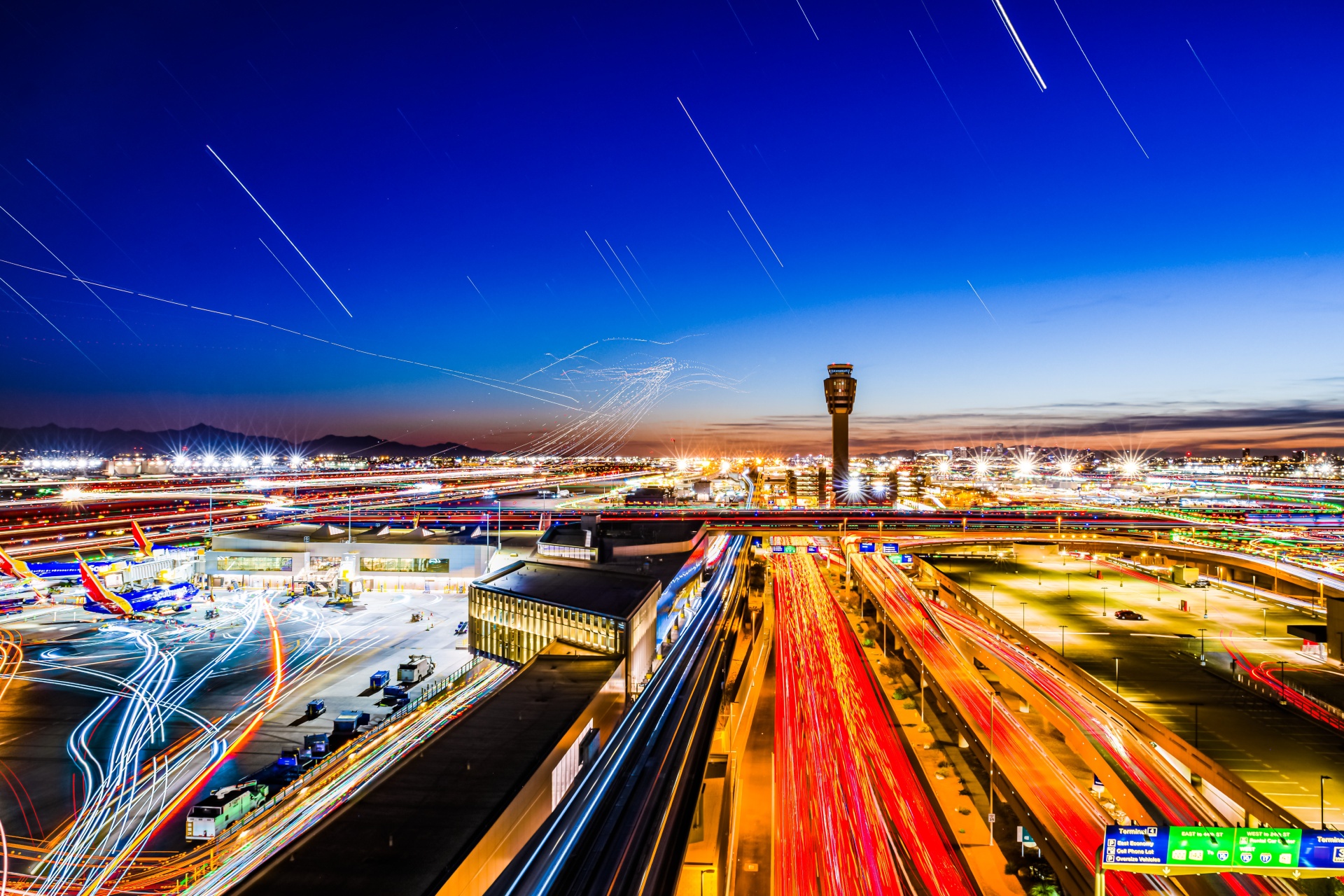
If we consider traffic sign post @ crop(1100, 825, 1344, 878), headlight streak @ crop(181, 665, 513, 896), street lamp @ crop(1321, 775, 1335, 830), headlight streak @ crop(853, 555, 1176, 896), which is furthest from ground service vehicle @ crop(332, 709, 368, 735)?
street lamp @ crop(1321, 775, 1335, 830)

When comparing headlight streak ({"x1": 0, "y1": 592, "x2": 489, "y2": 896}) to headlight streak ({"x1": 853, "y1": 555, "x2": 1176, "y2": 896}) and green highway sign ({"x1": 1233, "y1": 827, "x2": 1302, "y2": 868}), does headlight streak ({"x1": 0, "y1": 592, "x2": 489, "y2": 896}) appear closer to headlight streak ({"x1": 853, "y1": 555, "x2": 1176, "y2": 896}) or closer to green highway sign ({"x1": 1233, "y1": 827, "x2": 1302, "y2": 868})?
headlight streak ({"x1": 853, "y1": 555, "x2": 1176, "y2": 896})

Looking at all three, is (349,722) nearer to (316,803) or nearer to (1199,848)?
(316,803)

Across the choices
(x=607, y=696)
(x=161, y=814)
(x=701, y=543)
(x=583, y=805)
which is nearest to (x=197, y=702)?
(x=161, y=814)

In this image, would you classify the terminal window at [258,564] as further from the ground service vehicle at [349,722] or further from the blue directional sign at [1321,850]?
the blue directional sign at [1321,850]

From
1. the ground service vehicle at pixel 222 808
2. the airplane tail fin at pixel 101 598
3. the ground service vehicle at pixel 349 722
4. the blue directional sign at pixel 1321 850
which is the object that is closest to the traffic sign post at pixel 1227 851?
the blue directional sign at pixel 1321 850

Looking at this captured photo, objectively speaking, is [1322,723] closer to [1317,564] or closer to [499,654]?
[1317,564]
